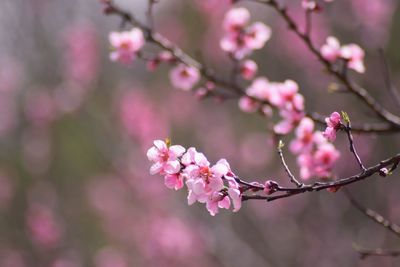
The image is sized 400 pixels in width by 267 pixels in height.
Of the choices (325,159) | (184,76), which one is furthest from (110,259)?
(325,159)

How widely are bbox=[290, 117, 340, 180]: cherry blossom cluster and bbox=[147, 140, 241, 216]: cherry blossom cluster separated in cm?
94

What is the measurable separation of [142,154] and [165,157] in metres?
5.08

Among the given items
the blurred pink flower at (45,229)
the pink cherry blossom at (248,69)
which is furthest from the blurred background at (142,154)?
the pink cherry blossom at (248,69)

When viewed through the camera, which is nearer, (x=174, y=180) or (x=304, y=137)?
(x=174, y=180)

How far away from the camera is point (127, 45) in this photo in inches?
124

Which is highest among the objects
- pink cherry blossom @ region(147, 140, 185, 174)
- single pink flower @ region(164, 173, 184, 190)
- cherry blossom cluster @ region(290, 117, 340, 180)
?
pink cherry blossom @ region(147, 140, 185, 174)

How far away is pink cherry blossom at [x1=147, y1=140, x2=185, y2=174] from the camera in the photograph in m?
1.80

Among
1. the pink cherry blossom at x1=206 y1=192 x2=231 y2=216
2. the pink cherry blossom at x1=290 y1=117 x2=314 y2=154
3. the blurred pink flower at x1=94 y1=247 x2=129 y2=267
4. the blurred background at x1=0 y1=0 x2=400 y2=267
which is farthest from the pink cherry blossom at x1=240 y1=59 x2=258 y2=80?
the blurred pink flower at x1=94 y1=247 x2=129 y2=267

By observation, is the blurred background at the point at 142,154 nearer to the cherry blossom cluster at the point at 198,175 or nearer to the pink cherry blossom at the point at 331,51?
the pink cherry blossom at the point at 331,51

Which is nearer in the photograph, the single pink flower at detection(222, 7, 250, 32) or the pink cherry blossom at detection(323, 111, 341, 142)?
the pink cherry blossom at detection(323, 111, 341, 142)

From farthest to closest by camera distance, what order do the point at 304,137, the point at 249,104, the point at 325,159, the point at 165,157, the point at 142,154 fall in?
1. the point at 142,154
2. the point at 249,104
3. the point at 304,137
4. the point at 325,159
5. the point at 165,157

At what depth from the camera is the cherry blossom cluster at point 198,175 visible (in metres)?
1.72

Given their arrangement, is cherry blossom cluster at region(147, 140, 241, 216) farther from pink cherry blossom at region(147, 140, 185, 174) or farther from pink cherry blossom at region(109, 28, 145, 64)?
pink cherry blossom at region(109, 28, 145, 64)

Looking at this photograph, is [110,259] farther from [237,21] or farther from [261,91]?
[237,21]
